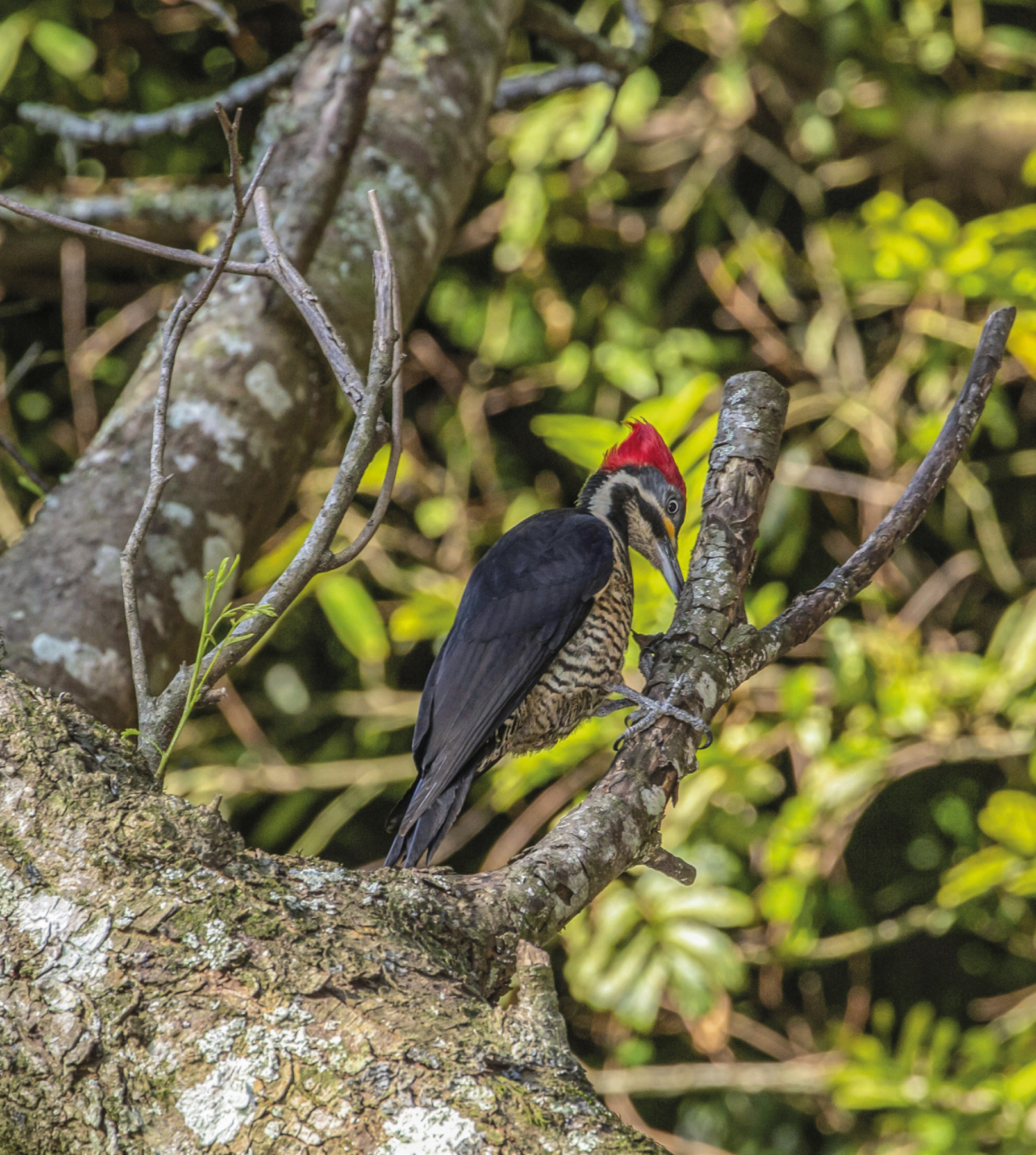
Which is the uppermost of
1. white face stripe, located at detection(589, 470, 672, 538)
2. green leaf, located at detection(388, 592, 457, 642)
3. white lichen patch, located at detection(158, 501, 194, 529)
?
white face stripe, located at detection(589, 470, 672, 538)

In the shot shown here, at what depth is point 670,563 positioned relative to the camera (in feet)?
7.06

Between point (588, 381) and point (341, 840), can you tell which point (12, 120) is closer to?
point (588, 381)

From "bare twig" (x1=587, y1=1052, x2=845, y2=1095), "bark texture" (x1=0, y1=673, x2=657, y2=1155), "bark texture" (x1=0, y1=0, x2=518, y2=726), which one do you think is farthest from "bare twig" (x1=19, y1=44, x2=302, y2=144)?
"bare twig" (x1=587, y1=1052, x2=845, y2=1095)

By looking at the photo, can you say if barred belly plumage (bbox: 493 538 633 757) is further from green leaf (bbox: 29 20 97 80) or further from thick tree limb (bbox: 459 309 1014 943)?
green leaf (bbox: 29 20 97 80)

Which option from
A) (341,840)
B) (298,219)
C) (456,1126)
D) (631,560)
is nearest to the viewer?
(456,1126)

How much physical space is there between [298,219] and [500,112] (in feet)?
4.55

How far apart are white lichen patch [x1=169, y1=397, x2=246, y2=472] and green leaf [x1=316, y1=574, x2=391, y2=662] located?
91 centimetres

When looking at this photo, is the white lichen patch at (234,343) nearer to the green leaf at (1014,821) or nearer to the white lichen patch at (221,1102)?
the white lichen patch at (221,1102)

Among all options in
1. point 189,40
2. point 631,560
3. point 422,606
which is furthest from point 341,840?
point 189,40

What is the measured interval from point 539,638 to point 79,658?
0.72 metres

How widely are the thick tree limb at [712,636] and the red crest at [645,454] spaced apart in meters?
0.47

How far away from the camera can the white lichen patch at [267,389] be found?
1921mm

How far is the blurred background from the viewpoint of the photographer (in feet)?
8.84

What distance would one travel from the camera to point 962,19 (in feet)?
10.6
